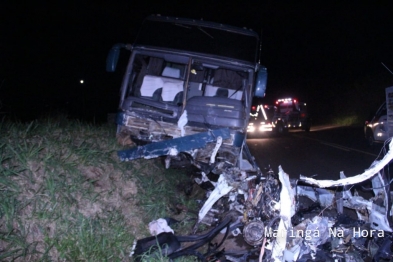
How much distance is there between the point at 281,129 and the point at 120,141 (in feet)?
49.9

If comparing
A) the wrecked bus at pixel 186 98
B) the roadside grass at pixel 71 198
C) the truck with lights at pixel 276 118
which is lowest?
the roadside grass at pixel 71 198

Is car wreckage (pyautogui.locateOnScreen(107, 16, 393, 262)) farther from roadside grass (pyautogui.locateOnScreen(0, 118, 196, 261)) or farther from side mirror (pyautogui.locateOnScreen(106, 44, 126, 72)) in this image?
roadside grass (pyautogui.locateOnScreen(0, 118, 196, 261))

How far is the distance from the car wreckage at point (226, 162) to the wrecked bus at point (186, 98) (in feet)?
0.06

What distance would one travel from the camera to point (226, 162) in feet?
19.9

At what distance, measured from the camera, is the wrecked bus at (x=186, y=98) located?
6.06m

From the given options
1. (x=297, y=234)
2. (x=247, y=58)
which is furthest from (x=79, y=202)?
(x=247, y=58)

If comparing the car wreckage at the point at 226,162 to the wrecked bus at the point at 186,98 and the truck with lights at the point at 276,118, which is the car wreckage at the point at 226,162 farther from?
the truck with lights at the point at 276,118

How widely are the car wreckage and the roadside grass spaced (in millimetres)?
354

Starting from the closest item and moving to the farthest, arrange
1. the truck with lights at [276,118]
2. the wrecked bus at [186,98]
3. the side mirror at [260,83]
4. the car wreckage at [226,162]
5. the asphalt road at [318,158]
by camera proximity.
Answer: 1. the car wreckage at [226,162]
2. the wrecked bus at [186,98]
3. the side mirror at [260,83]
4. the asphalt road at [318,158]
5. the truck with lights at [276,118]

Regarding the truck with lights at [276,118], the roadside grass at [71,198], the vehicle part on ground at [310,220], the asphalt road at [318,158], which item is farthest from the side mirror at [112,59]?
the truck with lights at [276,118]

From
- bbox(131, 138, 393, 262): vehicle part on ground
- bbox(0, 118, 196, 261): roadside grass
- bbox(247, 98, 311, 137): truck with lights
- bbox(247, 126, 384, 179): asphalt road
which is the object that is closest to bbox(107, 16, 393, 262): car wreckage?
bbox(131, 138, 393, 262): vehicle part on ground

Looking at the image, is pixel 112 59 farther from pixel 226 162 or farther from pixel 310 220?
pixel 310 220

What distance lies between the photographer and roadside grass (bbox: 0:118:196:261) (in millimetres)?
3740

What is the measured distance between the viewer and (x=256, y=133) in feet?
67.3
